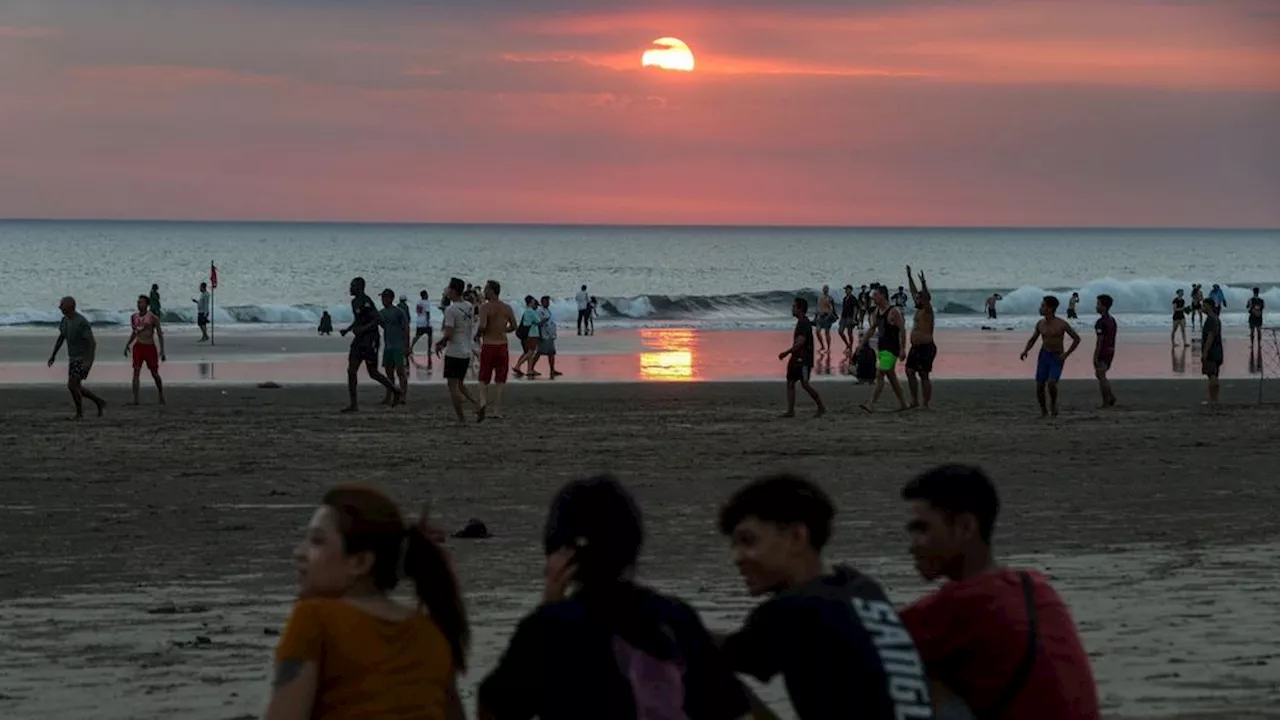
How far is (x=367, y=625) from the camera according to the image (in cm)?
408

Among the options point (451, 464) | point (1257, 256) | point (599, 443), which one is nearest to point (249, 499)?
point (451, 464)

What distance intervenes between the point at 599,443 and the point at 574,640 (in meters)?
16.1

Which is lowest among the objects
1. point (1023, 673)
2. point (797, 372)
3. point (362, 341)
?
point (1023, 673)

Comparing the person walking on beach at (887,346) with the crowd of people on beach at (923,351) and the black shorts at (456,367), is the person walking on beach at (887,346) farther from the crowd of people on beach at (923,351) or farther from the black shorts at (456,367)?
the black shorts at (456,367)

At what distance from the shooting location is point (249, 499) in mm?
15227

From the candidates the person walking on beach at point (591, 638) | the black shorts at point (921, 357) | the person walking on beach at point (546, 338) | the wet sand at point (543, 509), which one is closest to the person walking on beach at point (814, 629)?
the person walking on beach at point (591, 638)

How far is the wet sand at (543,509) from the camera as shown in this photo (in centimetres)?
875

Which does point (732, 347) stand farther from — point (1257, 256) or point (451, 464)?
point (1257, 256)

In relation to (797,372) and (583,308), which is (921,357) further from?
(583,308)

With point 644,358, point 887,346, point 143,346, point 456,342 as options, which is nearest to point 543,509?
point 456,342

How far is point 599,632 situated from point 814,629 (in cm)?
46

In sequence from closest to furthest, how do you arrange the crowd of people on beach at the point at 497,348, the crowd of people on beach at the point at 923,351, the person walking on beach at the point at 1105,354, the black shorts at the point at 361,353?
the crowd of people on beach at the point at 497,348 < the crowd of people on beach at the point at 923,351 < the black shorts at the point at 361,353 < the person walking on beach at the point at 1105,354

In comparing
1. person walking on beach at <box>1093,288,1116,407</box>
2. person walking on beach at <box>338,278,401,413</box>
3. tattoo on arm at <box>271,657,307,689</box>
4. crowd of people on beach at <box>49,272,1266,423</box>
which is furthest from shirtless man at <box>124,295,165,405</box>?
tattoo on arm at <box>271,657,307,689</box>

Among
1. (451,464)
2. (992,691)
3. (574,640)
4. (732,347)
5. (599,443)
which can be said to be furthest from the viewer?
(732,347)
